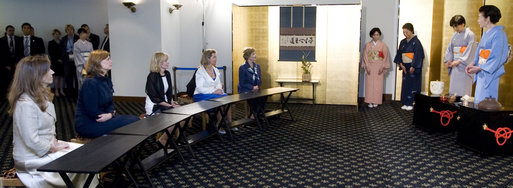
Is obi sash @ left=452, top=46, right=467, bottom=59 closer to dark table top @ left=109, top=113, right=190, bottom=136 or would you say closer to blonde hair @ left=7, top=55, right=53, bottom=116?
dark table top @ left=109, top=113, right=190, bottom=136

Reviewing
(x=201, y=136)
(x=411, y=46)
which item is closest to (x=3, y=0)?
(x=201, y=136)

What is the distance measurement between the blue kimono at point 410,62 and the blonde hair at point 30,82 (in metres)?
5.67

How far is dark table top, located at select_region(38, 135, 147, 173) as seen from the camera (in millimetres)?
2225

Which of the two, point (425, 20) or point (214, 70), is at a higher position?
point (425, 20)

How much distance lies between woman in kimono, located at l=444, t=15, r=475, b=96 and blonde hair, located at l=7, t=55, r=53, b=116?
505 cm

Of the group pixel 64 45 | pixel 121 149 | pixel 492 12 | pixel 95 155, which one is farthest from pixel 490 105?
pixel 64 45

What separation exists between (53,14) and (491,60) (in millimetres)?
8452

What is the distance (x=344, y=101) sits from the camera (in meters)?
7.65

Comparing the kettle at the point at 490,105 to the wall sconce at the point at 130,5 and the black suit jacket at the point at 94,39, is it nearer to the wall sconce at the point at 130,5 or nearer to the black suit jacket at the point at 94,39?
the wall sconce at the point at 130,5

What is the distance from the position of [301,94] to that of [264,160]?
3919 mm

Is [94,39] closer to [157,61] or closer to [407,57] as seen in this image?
[157,61]

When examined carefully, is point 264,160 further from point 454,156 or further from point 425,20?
point 425,20

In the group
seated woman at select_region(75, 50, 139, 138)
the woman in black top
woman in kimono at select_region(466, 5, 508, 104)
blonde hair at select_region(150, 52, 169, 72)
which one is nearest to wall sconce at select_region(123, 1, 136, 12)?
the woman in black top

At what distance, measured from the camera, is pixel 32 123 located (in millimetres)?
2549
